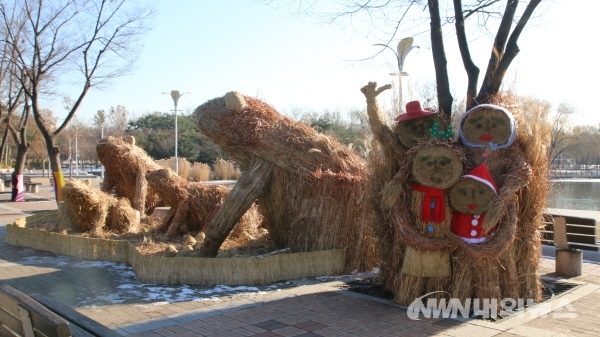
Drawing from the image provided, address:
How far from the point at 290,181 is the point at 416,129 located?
2.52m

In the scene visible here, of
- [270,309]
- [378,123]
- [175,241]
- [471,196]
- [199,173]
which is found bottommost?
[270,309]

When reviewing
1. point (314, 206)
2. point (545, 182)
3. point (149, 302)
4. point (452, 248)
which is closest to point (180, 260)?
point (149, 302)

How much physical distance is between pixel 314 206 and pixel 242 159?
1514 mm

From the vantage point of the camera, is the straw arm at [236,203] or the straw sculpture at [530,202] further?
the straw arm at [236,203]

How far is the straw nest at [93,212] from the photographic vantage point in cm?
1052

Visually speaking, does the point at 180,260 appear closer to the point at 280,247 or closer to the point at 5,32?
the point at 280,247

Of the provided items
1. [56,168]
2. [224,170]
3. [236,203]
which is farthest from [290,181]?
[224,170]

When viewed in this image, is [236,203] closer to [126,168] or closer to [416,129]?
[416,129]

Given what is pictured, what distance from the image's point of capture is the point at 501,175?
20.1 ft

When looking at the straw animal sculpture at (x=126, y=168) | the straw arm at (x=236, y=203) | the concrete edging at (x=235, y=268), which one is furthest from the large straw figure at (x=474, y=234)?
the straw animal sculpture at (x=126, y=168)

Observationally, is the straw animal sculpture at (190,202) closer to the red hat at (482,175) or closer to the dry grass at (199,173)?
the red hat at (482,175)

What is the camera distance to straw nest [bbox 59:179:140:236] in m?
10.5

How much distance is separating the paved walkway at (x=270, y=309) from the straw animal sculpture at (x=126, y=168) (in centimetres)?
400

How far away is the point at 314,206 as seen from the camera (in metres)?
8.16
